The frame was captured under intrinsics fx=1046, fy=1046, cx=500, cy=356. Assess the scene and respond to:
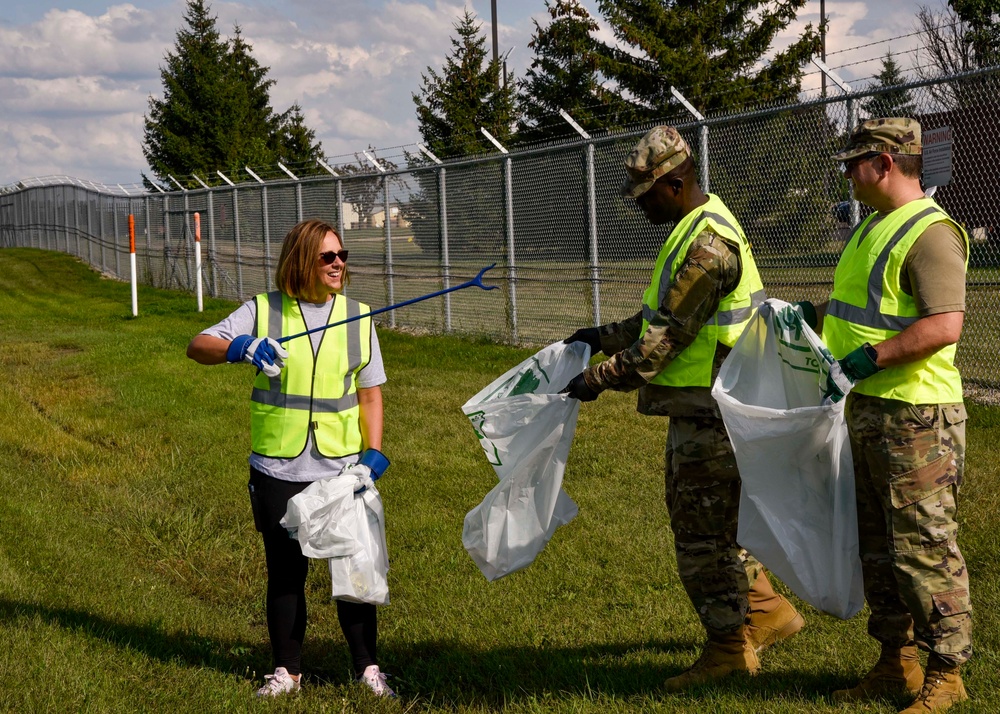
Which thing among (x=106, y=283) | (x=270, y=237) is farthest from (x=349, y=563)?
(x=106, y=283)

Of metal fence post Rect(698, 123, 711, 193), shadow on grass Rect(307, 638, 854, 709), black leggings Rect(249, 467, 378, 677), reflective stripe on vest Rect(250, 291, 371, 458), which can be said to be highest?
metal fence post Rect(698, 123, 711, 193)

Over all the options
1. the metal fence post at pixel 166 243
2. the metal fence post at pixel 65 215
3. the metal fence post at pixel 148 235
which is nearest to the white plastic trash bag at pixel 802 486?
the metal fence post at pixel 166 243

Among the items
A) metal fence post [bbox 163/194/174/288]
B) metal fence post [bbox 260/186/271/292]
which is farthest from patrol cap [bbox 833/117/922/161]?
metal fence post [bbox 163/194/174/288]

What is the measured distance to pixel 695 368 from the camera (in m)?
3.70

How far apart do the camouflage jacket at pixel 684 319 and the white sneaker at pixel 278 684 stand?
5.16 ft

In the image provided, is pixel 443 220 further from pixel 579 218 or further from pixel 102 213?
pixel 102 213

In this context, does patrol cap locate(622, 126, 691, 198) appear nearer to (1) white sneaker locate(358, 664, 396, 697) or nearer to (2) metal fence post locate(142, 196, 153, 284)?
(1) white sneaker locate(358, 664, 396, 697)

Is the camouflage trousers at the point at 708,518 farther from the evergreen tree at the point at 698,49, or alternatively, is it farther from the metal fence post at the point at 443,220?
the evergreen tree at the point at 698,49

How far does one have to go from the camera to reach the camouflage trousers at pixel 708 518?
146 inches

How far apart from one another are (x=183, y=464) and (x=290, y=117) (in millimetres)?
47508

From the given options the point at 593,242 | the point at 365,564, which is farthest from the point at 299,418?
the point at 593,242

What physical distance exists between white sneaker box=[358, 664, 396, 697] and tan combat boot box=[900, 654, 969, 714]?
1.79 m

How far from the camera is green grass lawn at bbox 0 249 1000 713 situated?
380 centimetres

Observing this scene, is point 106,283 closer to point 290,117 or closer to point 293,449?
point 293,449
